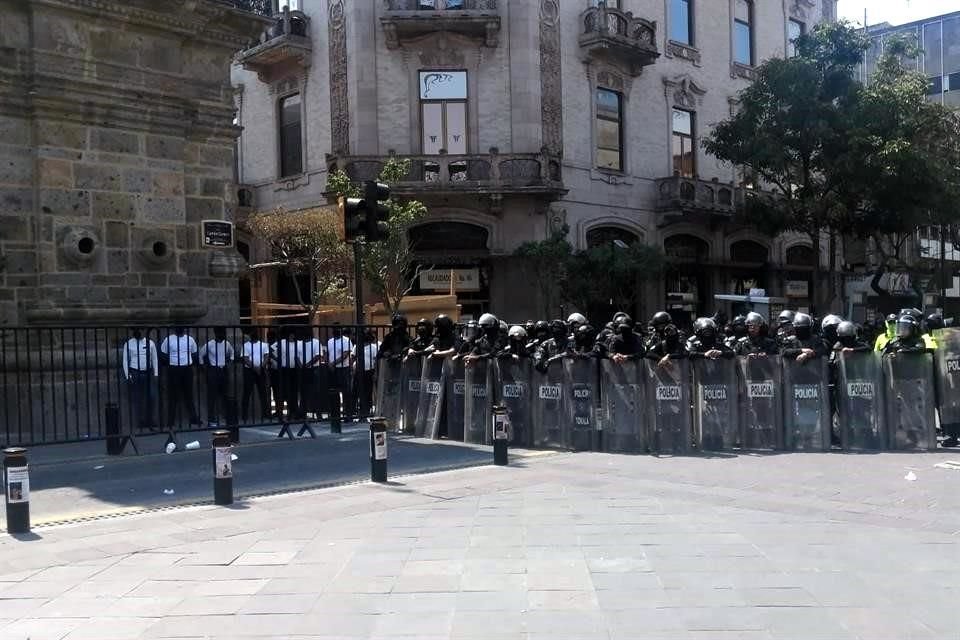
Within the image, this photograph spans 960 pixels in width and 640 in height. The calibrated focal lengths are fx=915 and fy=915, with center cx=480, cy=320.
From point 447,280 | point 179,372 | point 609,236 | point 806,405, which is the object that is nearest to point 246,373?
point 179,372

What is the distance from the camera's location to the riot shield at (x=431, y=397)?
13125 mm

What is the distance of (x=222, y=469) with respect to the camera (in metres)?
8.48

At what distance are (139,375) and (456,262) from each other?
16.0 metres

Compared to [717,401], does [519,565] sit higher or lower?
lower

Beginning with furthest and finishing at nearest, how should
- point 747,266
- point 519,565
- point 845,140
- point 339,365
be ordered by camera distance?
point 747,266
point 845,140
point 339,365
point 519,565

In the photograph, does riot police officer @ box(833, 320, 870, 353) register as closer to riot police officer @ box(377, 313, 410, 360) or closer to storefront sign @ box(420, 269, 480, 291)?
riot police officer @ box(377, 313, 410, 360)

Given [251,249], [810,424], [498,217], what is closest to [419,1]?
[498,217]

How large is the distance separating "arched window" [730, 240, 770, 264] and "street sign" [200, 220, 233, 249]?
22622 mm

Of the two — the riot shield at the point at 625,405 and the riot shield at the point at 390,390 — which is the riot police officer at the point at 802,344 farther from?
the riot shield at the point at 390,390

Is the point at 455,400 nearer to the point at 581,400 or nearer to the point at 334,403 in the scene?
the point at 334,403

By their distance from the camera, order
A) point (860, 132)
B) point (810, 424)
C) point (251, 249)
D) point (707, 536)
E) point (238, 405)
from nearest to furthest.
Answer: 1. point (707, 536)
2. point (810, 424)
3. point (238, 405)
4. point (860, 132)
5. point (251, 249)

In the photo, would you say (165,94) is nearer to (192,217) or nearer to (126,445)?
(192,217)

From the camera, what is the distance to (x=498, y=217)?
26594 mm

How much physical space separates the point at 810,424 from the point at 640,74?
20834 millimetres
